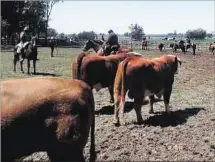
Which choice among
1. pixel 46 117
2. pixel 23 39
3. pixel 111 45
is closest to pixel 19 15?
pixel 23 39

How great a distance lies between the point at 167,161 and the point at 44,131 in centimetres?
271

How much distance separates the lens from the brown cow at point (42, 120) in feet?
14.7

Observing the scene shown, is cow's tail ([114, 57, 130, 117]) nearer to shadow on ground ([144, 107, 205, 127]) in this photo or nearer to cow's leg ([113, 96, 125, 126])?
cow's leg ([113, 96, 125, 126])

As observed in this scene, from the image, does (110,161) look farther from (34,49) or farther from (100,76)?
(34,49)

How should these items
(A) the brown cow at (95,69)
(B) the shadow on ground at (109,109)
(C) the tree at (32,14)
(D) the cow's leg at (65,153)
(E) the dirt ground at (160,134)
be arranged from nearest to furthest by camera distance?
(D) the cow's leg at (65,153) < (E) the dirt ground at (160,134) < (B) the shadow on ground at (109,109) < (A) the brown cow at (95,69) < (C) the tree at (32,14)

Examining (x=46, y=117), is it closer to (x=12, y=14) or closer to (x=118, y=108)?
(x=118, y=108)

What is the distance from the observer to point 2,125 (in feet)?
14.5

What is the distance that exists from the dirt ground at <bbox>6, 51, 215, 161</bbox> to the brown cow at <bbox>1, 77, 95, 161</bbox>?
79.9 inches

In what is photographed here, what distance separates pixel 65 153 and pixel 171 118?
550cm

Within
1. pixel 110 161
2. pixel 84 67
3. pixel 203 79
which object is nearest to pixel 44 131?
pixel 110 161

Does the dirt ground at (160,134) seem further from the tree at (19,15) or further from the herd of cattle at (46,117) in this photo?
the tree at (19,15)

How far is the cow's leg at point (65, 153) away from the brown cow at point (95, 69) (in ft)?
19.9

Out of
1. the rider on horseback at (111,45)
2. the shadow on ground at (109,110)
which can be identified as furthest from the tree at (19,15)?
the shadow on ground at (109,110)

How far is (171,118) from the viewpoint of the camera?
980 centimetres
